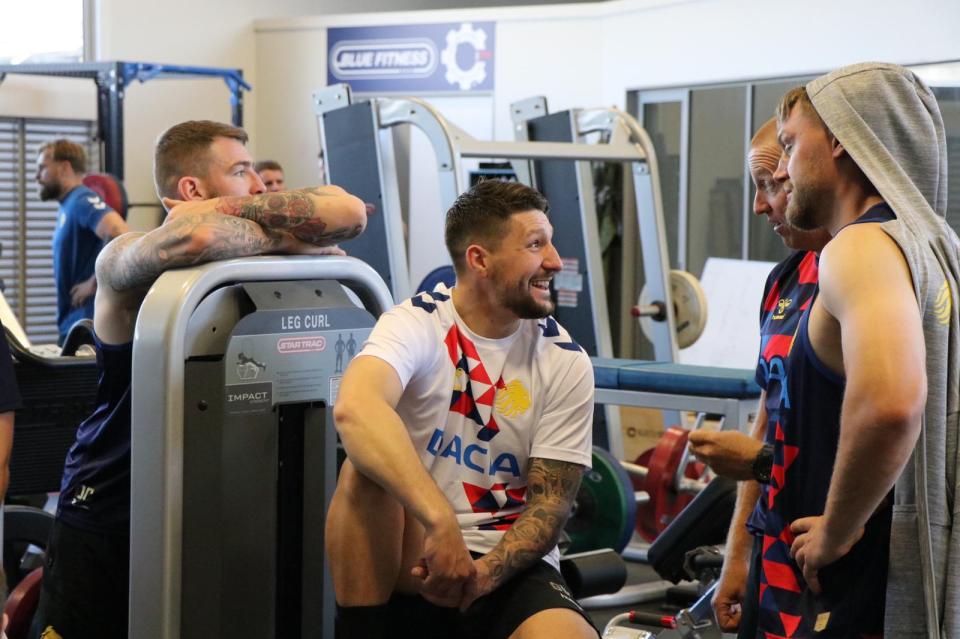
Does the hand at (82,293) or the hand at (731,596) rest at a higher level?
the hand at (82,293)

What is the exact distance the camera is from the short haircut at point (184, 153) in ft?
8.60

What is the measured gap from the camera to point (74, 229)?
5793 mm

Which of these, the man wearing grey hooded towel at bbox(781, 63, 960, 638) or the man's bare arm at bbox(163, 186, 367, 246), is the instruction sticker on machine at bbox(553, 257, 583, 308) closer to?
the man's bare arm at bbox(163, 186, 367, 246)

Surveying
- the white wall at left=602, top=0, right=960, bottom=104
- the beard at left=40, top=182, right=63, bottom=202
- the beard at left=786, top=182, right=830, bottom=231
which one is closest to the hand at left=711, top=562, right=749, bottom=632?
the beard at left=786, top=182, right=830, bottom=231

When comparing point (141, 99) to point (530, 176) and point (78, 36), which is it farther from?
point (530, 176)

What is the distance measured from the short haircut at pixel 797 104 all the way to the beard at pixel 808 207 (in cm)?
9

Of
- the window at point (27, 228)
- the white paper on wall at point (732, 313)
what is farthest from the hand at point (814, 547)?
the window at point (27, 228)

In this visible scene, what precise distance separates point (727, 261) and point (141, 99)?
4743 mm

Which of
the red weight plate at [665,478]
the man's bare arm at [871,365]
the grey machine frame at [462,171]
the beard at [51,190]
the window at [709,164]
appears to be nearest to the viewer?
the man's bare arm at [871,365]

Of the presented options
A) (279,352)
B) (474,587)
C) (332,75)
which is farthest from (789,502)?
(332,75)

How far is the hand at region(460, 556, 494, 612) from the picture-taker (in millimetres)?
2018

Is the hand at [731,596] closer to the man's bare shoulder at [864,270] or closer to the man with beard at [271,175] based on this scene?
the man's bare shoulder at [864,270]

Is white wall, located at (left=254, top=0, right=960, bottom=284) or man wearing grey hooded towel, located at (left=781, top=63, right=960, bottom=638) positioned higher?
white wall, located at (left=254, top=0, right=960, bottom=284)

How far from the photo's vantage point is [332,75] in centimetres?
950
